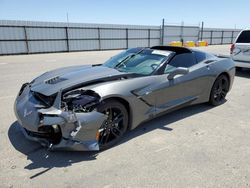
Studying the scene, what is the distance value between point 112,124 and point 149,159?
0.71 metres

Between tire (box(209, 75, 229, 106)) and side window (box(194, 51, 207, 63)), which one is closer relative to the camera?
A: side window (box(194, 51, 207, 63))

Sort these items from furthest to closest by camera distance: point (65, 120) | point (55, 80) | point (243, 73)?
point (243, 73) → point (55, 80) → point (65, 120)

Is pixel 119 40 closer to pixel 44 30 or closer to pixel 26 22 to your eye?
pixel 44 30

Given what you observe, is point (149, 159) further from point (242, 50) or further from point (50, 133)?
point (242, 50)

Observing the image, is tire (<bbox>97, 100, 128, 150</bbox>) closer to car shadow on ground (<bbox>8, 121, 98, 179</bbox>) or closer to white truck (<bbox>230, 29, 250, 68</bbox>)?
car shadow on ground (<bbox>8, 121, 98, 179</bbox>)

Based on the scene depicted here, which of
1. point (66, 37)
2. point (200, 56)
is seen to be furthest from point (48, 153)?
point (66, 37)

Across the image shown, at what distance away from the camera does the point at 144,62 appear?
405cm

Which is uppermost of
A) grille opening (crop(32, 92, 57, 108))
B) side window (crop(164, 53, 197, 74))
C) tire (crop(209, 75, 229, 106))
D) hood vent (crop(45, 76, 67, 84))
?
side window (crop(164, 53, 197, 74))

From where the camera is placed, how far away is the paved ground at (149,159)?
8.04 feet

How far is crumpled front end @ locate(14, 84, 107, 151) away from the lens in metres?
2.63

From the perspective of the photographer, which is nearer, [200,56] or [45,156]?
[45,156]

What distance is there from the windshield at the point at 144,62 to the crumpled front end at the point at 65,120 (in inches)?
47.9

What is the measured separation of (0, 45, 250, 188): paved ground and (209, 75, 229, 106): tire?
34.4 inches

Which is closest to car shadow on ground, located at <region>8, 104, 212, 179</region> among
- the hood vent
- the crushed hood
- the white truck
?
the crushed hood
